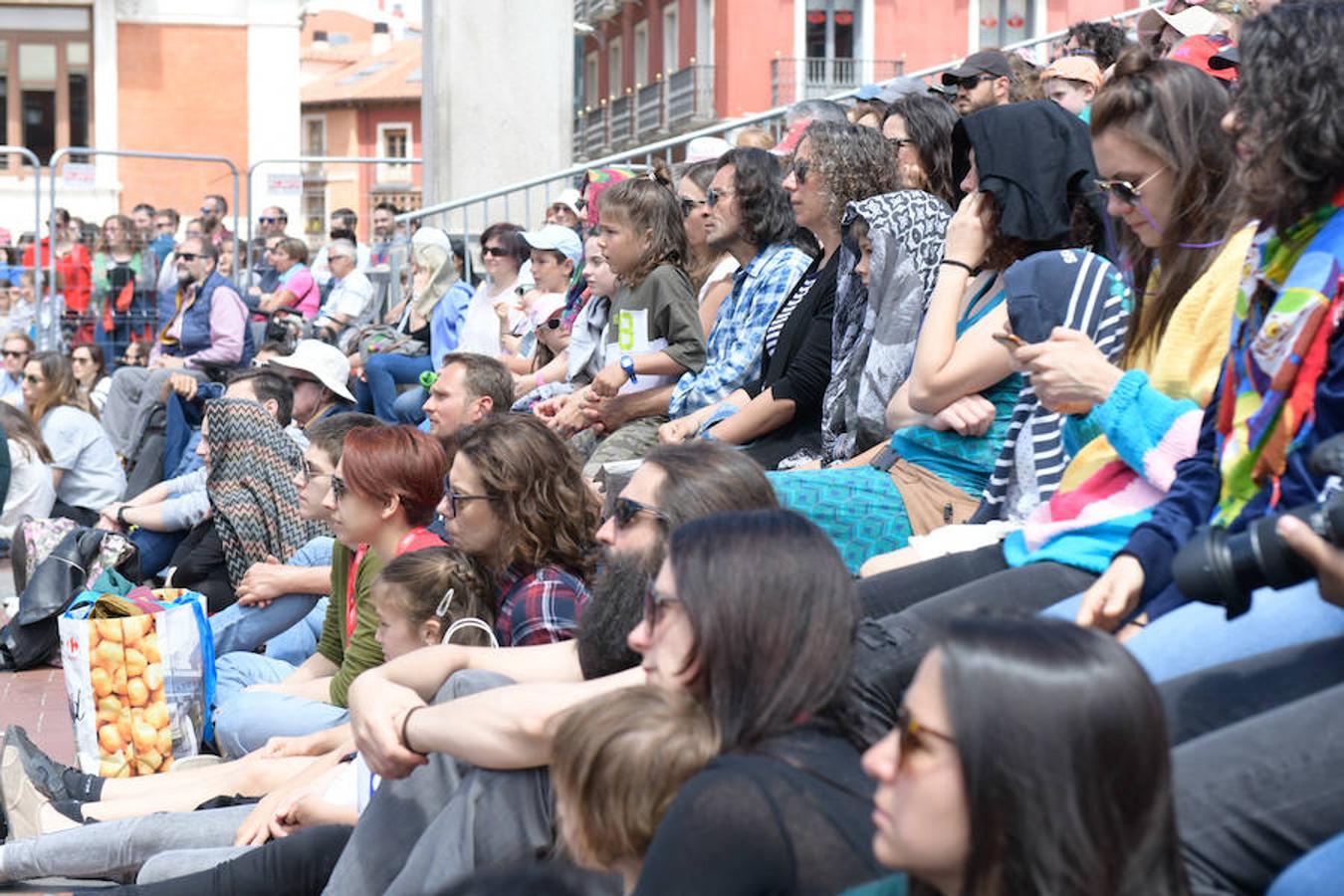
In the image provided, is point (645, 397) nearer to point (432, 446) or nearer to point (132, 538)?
point (432, 446)

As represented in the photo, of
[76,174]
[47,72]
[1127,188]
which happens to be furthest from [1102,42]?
[47,72]

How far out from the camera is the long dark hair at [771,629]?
9.39ft

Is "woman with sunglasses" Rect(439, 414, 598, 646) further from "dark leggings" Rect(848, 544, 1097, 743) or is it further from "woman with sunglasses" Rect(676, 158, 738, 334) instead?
"woman with sunglasses" Rect(676, 158, 738, 334)

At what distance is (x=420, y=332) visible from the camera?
1110cm

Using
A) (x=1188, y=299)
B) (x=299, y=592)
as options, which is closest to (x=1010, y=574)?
(x=1188, y=299)

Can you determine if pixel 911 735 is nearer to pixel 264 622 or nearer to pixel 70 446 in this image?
pixel 264 622

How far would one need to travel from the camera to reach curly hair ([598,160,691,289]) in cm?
735

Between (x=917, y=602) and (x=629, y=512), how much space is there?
0.64 meters

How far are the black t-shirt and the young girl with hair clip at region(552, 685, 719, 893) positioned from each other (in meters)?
0.22

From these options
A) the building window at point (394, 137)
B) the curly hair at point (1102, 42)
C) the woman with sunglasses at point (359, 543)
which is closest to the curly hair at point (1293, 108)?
the woman with sunglasses at point (359, 543)


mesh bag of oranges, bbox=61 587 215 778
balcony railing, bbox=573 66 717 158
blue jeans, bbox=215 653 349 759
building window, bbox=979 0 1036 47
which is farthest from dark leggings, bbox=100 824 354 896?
balcony railing, bbox=573 66 717 158

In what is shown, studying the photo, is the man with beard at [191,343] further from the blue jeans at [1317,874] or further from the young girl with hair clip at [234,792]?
the blue jeans at [1317,874]

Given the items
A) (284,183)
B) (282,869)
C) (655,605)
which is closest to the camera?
(655,605)

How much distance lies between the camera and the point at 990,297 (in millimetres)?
4805
